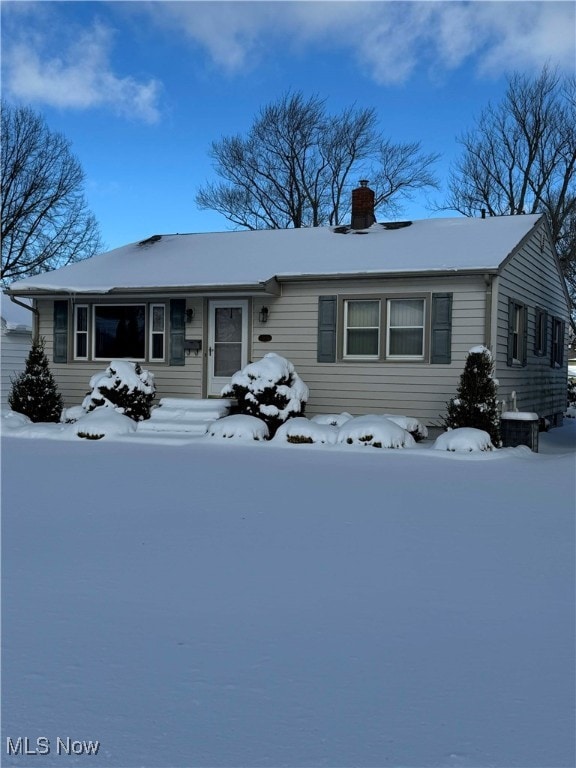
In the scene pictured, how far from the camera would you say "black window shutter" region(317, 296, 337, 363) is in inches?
481

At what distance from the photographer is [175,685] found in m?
2.60

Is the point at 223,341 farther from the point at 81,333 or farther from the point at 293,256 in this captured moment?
the point at 81,333

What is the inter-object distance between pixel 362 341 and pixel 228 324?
2.82m

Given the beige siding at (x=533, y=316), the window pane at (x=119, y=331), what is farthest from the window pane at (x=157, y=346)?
the beige siding at (x=533, y=316)

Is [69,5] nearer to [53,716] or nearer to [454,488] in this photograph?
[454,488]

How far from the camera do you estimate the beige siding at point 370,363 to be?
11.4 metres

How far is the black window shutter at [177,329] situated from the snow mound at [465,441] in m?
5.89

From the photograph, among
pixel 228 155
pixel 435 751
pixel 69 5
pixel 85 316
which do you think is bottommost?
pixel 435 751

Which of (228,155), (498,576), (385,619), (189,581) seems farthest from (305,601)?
(228,155)

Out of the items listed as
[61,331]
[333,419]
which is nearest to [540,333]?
[333,419]

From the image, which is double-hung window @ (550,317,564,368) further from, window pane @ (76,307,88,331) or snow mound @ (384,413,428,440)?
window pane @ (76,307,88,331)

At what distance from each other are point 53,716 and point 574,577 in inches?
124

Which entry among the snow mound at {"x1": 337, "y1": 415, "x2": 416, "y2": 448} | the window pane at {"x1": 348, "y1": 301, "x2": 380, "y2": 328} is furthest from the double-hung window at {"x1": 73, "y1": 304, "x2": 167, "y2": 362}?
the snow mound at {"x1": 337, "y1": 415, "x2": 416, "y2": 448}

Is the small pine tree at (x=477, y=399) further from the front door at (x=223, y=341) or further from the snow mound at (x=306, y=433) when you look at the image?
the front door at (x=223, y=341)
